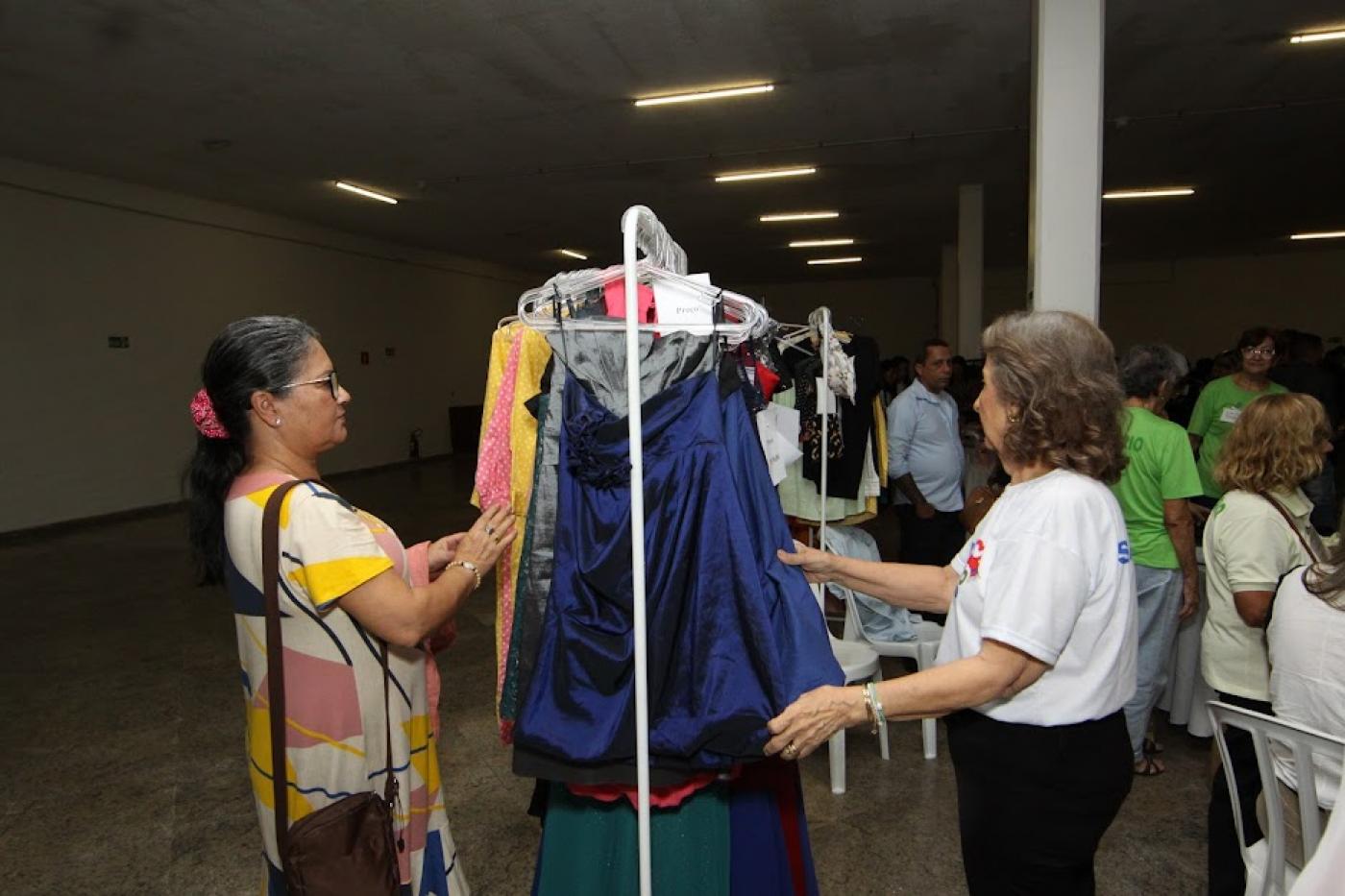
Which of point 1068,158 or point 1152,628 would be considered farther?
point 1068,158

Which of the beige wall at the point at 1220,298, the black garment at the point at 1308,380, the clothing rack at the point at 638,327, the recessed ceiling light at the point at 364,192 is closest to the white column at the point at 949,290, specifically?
the beige wall at the point at 1220,298

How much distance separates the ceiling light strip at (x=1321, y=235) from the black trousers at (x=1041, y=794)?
50.1 feet

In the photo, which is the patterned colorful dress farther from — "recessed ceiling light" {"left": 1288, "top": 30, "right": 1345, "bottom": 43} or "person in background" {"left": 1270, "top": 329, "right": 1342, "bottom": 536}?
"recessed ceiling light" {"left": 1288, "top": 30, "right": 1345, "bottom": 43}

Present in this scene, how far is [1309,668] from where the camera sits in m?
1.56

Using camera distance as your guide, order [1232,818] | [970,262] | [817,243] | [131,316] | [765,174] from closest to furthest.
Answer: [1232,818], [765,174], [131,316], [970,262], [817,243]

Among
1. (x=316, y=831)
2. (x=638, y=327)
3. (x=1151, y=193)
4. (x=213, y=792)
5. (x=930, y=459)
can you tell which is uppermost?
(x=1151, y=193)

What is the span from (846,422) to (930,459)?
3.14 ft

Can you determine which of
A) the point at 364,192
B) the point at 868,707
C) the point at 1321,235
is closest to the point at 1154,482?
the point at 868,707

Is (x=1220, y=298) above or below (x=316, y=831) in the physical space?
above

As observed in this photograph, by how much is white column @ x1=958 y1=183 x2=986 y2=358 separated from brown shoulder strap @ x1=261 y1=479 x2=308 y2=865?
30.3 feet

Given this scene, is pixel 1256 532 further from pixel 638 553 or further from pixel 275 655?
pixel 275 655

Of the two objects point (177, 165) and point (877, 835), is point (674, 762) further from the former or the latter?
point (177, 165)

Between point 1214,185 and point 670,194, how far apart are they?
6272 mm

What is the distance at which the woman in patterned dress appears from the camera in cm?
144
